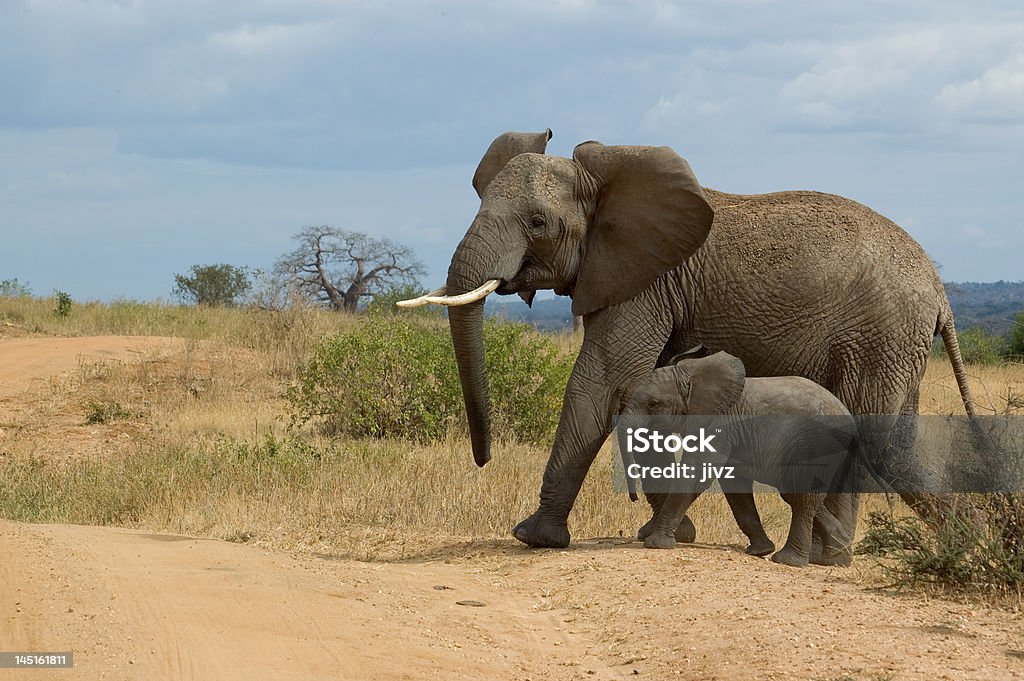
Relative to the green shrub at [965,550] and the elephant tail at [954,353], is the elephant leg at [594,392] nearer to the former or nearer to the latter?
the green shrub at [965,550]

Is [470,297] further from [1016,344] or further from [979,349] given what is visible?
[1016,344]

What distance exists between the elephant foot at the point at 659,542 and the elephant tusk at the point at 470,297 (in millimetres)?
1864

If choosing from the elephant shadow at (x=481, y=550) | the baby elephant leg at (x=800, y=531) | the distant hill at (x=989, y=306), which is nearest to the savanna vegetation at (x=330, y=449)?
the elephant shadow at (x=481, y=550)

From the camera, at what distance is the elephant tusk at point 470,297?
Answer: 7.93 meters

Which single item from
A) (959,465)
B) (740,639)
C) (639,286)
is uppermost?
(639,286)

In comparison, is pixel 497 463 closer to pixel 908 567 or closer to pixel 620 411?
pixel 620 411

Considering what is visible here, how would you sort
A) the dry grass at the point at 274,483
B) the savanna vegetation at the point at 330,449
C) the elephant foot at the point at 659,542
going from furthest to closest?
the dry grass at the point at 274,483
the savanna vegetation at the point at 330,449
the elephant foot at the point at 659,542

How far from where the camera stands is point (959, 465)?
8.27 metres

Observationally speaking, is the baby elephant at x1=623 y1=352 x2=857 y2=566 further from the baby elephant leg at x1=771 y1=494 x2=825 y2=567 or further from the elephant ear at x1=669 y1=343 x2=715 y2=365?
the elephant ear at x1=669 y1=343 x2=715 y2=365

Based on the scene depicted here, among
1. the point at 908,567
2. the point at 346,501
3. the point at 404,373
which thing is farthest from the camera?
the point at 404,373

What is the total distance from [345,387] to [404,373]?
71 cm

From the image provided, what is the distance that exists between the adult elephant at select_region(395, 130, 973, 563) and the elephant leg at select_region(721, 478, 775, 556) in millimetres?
428

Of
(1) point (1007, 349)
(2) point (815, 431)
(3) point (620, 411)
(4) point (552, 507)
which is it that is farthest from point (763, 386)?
(1) point (1007, 349)

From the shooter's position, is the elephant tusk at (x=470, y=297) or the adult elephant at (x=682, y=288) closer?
the elephant tusk at (x=470, y=297)
